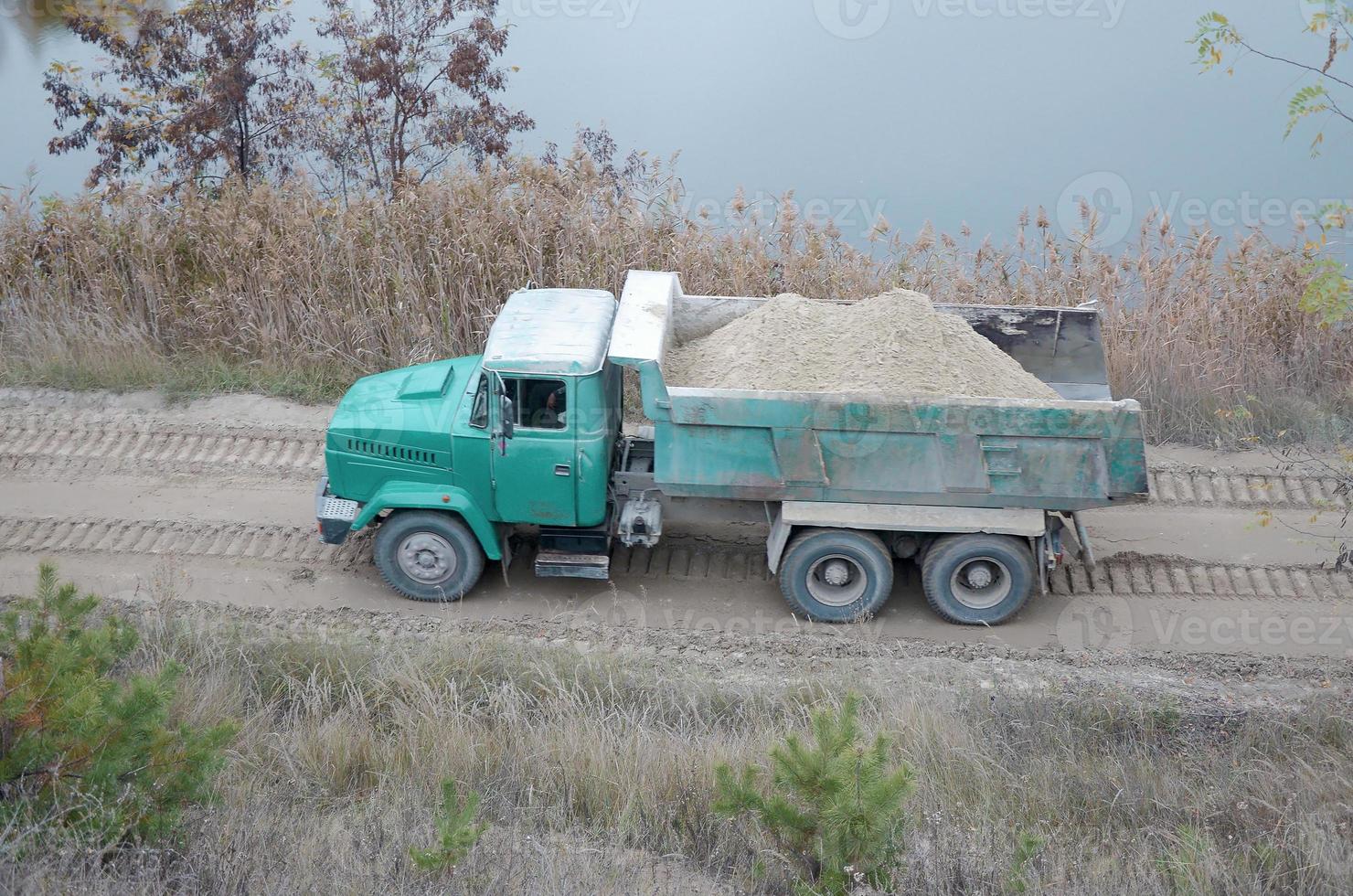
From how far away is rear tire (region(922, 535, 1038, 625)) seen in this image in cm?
741

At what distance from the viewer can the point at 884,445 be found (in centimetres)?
716

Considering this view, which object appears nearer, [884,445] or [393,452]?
[884,445]

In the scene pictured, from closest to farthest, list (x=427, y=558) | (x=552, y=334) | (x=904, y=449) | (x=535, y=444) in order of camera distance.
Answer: (x=904, y=449) < (x=535, y=444) < (x=552, y=334) < (x=427, y=558)

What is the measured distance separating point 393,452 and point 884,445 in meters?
3.26

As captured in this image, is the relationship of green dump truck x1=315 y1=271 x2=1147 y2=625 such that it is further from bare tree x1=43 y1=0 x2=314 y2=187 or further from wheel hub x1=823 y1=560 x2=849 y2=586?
bare tree x1=43 y1=0 x2=314 y2=187

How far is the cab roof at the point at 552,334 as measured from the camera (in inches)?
285

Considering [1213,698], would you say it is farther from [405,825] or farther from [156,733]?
[156,733]

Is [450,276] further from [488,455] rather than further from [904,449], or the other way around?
[904,449]

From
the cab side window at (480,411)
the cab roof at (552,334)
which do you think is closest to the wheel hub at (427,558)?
the cab side window at (480,411)

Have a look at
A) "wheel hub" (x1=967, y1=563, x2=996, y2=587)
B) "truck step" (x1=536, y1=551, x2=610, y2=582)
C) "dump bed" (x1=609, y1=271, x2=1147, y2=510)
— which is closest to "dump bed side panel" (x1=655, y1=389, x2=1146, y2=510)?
"dump bed" (x1=609, y1=271, x2=1147, y2=510)

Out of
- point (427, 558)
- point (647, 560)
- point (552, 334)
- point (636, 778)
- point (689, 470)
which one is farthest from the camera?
point (647, 560)

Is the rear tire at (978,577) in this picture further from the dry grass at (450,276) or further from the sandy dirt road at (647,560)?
the dry grass at (450,276)

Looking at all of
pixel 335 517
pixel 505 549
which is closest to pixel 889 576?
pixel 505 549

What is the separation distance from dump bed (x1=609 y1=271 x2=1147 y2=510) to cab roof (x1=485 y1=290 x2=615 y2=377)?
0.26 metres
